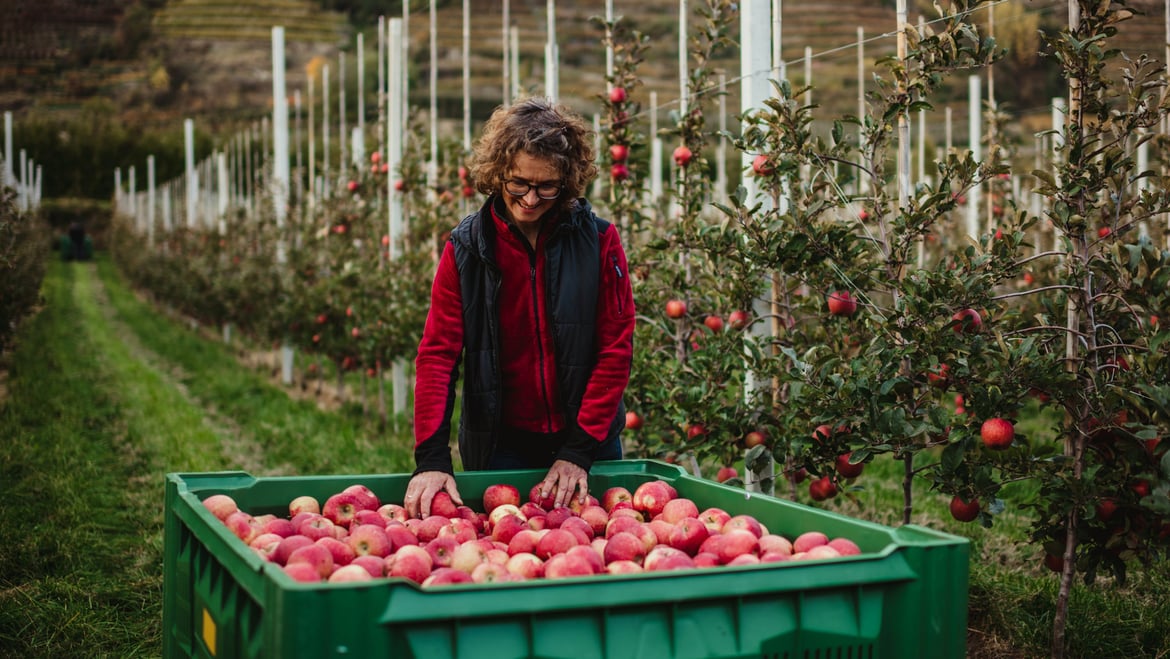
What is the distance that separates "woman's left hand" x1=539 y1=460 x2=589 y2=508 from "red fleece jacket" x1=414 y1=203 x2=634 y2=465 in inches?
7.1

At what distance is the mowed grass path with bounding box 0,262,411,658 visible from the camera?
3.47m

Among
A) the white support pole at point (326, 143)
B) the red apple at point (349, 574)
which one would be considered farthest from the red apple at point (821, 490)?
the white support pole at point (326, 143)

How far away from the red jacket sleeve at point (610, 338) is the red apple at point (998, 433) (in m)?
0.91

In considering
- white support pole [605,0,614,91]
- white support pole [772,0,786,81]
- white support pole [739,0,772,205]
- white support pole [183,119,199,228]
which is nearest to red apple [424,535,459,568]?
white support pole [739,0,772,205]

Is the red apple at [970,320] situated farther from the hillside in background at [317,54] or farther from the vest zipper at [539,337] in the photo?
the hillside in background at [317,54]

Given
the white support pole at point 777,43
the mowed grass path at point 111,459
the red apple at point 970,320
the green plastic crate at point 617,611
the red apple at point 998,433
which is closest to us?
the green plastic crate at point 617,611

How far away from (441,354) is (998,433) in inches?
54.4

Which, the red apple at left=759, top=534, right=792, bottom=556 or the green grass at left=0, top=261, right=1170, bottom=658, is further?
the green grass at left=0, top=261, right=1170, bottom=658

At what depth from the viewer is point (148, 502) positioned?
206 inches

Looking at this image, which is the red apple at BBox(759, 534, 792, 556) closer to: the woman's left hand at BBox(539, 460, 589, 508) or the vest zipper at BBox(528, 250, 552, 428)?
the woman's left hand at BBox(539, 460, 589, 508)

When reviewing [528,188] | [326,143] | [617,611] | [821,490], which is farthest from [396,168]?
[617,611]

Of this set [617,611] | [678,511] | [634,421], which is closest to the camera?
[617,611]

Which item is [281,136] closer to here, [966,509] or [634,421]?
[634,421]

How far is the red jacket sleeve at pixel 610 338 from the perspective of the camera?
98.3 inches
